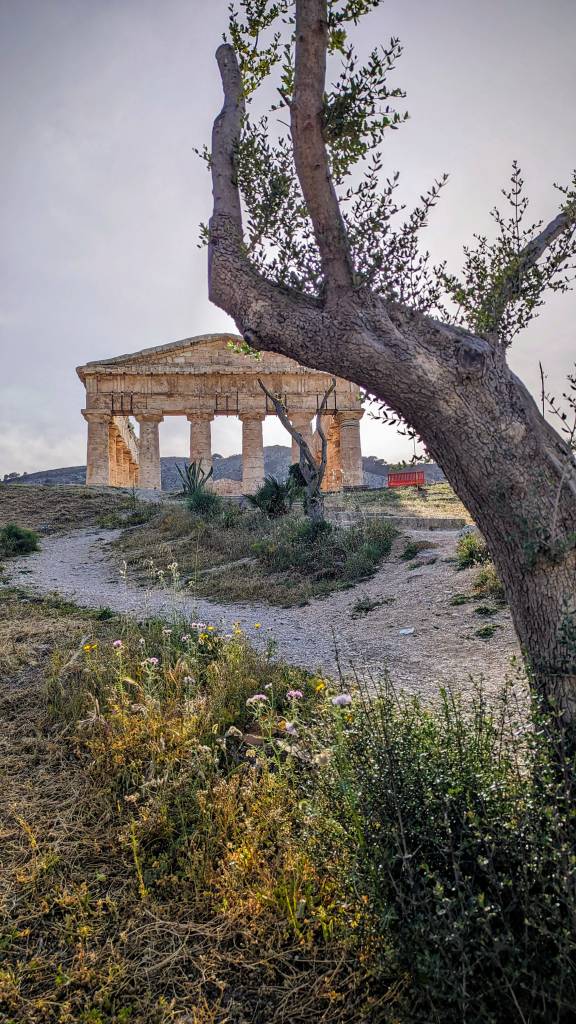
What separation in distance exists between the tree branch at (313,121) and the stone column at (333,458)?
2419cm

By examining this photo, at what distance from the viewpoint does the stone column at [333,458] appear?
91.0 ft

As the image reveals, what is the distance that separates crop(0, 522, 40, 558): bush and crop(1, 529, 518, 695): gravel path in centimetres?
186

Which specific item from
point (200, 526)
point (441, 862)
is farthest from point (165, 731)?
point (200, 526)

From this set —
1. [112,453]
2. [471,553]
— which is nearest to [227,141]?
[471,553]

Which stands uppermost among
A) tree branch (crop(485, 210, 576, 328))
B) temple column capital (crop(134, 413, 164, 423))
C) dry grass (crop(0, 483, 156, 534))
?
temple column capital (crop(134, 413, 164, 423))

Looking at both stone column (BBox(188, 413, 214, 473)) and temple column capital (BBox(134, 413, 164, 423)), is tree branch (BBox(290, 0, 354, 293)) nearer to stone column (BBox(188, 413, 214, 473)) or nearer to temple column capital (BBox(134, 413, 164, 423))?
stone column (BBox(188, 413, 214, 473))

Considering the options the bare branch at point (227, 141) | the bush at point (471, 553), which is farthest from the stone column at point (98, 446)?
the bare branch at point (227, 141)

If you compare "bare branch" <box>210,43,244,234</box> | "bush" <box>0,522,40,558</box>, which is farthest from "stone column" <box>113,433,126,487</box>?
"bare branch" <box>210,43,244,234</box>

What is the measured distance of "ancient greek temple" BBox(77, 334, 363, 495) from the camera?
89.9ft

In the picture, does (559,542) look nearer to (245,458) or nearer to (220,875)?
(220,875)

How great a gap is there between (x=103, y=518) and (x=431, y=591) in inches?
466

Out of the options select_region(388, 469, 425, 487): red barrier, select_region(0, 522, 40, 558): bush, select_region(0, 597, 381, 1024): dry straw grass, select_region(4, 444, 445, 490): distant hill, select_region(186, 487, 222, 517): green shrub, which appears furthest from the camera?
select_region(4, 444, 445, 490): distant hill

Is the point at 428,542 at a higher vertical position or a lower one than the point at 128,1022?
higher

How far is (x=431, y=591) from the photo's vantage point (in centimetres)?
718
